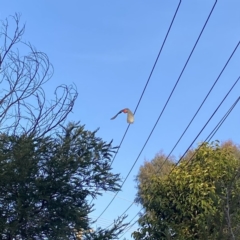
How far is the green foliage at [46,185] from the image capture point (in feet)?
31.4

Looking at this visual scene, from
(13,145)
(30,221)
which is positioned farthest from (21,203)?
(13,145)

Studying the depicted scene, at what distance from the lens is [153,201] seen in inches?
475

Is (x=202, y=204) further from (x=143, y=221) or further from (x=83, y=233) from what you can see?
(x=83, y=233)

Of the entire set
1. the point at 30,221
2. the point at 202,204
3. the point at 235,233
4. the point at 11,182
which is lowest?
the point at 235,233

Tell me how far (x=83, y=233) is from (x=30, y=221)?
1.33 meters

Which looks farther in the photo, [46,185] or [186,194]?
[186,194]

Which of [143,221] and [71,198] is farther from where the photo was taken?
[143,221]

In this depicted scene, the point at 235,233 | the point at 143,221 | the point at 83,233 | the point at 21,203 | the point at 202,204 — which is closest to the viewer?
the point at 235,233

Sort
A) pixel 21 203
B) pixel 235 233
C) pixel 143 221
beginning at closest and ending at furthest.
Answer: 1. pixel 235 233
2. pixel 21 203
3. pixel 143 221

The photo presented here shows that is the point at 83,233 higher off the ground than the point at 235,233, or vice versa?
the point at 83,233

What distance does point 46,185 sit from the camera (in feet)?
32.4

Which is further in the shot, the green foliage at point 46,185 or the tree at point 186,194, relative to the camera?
the tree at point 186,194

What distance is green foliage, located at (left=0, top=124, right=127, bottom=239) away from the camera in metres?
9.58

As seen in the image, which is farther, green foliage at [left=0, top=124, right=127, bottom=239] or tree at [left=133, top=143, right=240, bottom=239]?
tree at [left=133, top=143, right=240, bottom=239]
